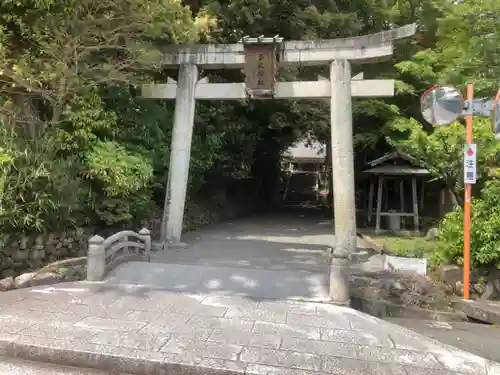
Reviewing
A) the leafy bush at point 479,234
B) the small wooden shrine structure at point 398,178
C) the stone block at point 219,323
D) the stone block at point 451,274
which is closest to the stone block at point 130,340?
the stone block at point 219,323

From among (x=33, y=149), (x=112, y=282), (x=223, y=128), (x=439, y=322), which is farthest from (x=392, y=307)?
(x=223, y=128)

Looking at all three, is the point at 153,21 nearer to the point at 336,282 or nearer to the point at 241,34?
the point at 241,34

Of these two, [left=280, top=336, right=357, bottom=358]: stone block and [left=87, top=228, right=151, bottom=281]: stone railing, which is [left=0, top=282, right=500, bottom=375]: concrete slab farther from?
[left=87, top=228, right=151, bottom=281]: stone railing

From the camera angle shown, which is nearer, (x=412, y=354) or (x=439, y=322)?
(x=412, y=354)

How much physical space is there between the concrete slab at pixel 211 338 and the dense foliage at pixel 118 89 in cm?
306

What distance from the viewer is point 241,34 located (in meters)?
13.9

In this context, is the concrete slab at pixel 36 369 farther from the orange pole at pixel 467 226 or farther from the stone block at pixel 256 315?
the orange pole at pixel 467 226

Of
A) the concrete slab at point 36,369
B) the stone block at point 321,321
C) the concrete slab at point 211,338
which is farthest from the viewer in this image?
the stone block at point 321,321

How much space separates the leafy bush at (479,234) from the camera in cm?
793

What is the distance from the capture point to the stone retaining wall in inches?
350

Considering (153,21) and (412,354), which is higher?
(153,21)

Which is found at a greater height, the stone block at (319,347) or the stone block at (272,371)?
the stone block at (319,347)

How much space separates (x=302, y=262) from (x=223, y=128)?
7237 millimetres

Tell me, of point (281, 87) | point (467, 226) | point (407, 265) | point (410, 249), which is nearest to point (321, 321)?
point (467, 226)
